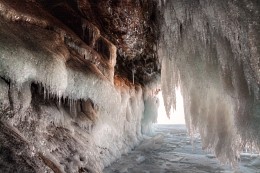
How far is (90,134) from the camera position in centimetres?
729

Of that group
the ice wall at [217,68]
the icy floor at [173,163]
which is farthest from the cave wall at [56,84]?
the ice wall at [217,68]

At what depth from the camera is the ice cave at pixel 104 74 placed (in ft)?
12.6

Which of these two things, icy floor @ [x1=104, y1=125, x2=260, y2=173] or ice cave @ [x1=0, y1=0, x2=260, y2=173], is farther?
icy floor @ [x1=104, y1=125, x2=260, y2=173]

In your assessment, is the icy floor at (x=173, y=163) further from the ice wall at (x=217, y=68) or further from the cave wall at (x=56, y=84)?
the ice wall at (x=217, y=68)

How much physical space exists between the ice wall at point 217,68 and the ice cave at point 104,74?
2 centimetres

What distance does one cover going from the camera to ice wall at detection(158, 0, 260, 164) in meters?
3.99

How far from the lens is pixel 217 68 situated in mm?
4820

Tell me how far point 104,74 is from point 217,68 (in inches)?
102

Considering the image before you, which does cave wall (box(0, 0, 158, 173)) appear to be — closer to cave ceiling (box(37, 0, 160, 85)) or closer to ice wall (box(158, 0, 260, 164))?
cave ceiling (box(37, 0, 160, 85))

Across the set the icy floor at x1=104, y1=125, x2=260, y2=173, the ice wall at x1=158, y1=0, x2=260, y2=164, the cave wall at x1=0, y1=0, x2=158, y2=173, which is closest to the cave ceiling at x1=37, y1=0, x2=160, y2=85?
the cave wall at x1=0, y1=0, x2=158, y2=173

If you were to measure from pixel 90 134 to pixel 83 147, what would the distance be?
0.93 metres

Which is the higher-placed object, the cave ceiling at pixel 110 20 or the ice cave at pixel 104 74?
the cave ceiling at pixel 110 20

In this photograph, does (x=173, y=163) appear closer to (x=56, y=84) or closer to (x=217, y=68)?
(x=217, y=68)

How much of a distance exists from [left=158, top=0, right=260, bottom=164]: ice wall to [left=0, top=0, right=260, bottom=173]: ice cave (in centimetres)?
2
